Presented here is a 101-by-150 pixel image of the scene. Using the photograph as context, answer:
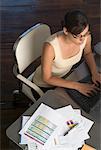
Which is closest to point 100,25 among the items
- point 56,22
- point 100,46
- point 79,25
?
point 56,22

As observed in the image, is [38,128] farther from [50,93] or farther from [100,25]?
[100,25]

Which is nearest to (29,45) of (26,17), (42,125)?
(42,125)

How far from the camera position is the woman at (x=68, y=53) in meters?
1.88

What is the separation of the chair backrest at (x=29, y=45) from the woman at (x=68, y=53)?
19 centimetres

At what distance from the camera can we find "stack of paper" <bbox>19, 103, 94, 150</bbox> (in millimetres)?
1645

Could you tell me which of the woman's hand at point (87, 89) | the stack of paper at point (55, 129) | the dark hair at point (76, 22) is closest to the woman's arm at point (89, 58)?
the woman's hand at point (87, 89)

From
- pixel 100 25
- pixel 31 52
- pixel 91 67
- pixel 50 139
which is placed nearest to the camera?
pixel 50 139

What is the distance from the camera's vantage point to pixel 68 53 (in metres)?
2.09

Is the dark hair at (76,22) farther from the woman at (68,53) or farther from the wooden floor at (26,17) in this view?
the wooden floor at (26,17)

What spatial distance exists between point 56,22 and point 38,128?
7.31 feet

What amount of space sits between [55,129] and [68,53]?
600 mm

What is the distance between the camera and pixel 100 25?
372cm

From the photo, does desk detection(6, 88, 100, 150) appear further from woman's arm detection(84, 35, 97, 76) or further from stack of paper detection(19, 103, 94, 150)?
woman's arm detection(84, 35, 97, 76)

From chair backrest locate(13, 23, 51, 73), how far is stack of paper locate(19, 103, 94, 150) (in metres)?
0.49
